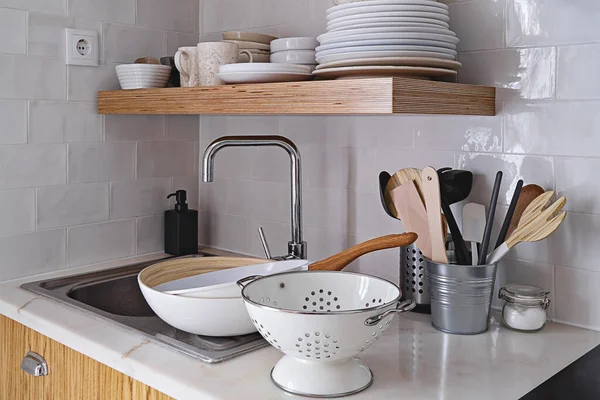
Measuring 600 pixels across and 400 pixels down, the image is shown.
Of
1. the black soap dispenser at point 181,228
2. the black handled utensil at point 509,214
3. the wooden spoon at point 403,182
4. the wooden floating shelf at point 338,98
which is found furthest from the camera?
the black soap dispenser at point 181,228

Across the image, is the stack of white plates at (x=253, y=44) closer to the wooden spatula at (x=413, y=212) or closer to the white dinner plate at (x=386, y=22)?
the white dinner plate at (x=386, y=22)

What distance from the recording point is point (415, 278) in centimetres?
138

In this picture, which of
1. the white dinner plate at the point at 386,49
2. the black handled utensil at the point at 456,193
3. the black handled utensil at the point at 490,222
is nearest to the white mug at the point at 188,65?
the white dinner plate at the point at 386,49

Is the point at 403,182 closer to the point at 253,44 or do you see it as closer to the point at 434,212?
the point at 434,212

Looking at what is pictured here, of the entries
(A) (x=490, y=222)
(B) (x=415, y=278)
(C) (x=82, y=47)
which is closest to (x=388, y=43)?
(A) (x=490, y=222)

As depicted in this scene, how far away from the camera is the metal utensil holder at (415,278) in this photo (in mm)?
1372

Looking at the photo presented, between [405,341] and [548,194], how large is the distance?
1.25 feet

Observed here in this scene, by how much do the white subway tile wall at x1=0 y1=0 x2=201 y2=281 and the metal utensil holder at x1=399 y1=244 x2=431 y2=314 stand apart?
2.71 feet

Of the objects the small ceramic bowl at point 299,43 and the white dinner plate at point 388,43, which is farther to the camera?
the small ceramic bowl at point 299,43

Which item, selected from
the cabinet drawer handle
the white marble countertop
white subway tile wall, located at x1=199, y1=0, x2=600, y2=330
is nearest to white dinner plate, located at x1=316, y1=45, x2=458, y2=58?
white subway tile wall, located at x1=199, y1=0, x2=600, y2=330

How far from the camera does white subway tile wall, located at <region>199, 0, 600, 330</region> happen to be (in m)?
1.26

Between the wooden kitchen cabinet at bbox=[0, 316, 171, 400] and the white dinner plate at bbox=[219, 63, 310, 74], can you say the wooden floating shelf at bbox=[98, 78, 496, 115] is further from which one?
the wooden kitchen cabinet at bbox=[0, 316, 171, 400]

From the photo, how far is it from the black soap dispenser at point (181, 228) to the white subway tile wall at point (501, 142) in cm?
Result: 25

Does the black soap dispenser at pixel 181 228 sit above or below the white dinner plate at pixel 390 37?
below
